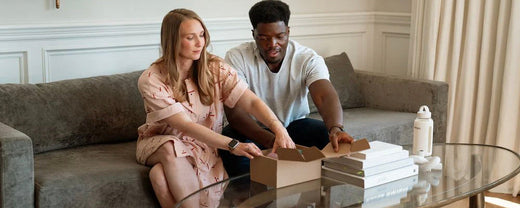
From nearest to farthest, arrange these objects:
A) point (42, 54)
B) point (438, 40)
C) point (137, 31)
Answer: point (42, 54), point (137, 31), point (438, 40)

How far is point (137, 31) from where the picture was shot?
342 cm

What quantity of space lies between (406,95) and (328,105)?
0.99m

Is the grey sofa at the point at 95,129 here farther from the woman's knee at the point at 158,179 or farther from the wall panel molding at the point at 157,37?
the wall panel molding at the point at 157,37

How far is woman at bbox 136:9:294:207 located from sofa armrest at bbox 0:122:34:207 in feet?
1.34

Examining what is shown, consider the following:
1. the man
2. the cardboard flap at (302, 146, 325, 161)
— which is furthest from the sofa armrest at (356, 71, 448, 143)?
the cardboard flap at (302, 146, 325, 161)

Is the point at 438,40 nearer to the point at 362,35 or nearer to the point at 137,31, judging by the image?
the point at 362,35

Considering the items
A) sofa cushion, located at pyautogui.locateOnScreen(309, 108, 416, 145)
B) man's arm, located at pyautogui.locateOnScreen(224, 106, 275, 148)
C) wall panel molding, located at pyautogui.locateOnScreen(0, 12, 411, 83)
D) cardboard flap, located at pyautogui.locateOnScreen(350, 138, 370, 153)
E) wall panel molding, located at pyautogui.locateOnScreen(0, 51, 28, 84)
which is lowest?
sofa cushion, located at pyautogui.locateOnScreen(309, 108, 416, 145)

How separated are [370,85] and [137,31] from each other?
1256 mm

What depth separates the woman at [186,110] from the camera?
Answer: 248 centimetres

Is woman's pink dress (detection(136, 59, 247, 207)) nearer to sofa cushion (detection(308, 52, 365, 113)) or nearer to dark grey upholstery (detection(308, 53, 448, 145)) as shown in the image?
dark grey upholstery (detection(308, 53, 448, 145))

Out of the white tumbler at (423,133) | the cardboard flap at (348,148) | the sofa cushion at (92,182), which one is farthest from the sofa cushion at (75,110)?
the white tumbler at (423,133)

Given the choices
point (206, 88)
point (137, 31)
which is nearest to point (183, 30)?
point (206, 88)

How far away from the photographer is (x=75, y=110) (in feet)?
9.62

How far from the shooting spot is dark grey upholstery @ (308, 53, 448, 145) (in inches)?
133
